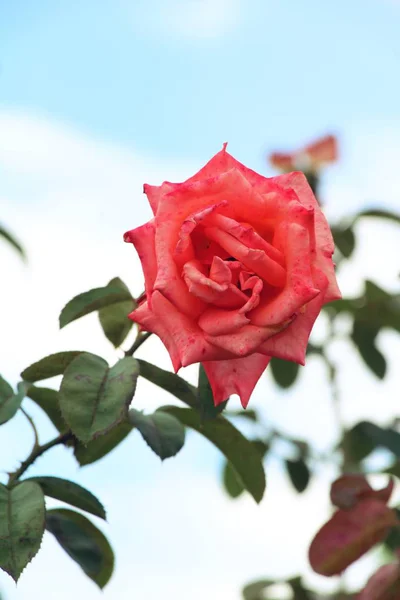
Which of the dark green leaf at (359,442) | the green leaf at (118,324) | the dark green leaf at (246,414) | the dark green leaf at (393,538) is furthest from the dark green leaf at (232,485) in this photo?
the green leaf at (118,324)

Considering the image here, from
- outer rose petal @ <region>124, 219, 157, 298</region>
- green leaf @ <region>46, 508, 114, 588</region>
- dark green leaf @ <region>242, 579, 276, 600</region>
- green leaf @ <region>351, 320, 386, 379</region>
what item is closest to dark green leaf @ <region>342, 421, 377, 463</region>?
green leaf @ <region>351, 320, 386, 379</region>

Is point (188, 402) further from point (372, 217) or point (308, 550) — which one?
point (372, 217)

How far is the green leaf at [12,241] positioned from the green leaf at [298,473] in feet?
2.31

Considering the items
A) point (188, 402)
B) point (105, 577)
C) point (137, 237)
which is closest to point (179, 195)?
point (137, 237)

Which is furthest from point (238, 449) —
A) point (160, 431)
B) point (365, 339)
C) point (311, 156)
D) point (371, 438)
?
point (311, 156)

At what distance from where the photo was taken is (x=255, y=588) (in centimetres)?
181

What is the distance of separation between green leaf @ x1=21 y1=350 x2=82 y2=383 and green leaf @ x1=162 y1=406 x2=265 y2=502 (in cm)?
21

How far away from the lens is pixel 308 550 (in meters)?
1.33

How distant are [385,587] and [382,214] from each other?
83cm

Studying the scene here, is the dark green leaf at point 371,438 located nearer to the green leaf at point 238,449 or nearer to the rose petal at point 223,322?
the green leaf at point 238,449

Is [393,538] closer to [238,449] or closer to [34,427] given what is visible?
[238,449]

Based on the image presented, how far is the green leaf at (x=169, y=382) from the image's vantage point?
1082mm

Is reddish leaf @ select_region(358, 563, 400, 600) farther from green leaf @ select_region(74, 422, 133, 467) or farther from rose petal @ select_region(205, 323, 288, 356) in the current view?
rose petal @ select_region(205, 323, 288, 356)

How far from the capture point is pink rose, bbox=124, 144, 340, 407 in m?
0.92
